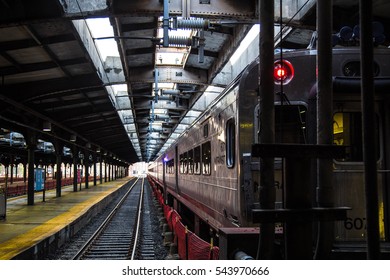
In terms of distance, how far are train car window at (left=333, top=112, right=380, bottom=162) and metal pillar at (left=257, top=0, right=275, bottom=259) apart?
1975 millimetres

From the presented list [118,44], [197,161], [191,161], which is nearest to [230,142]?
[197,161]

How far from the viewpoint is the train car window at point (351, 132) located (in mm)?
4273

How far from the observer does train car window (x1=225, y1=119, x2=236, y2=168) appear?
535 centimetres

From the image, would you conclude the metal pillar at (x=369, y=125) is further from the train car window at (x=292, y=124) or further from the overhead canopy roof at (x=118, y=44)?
the overhead canopy roof at (x=118, y=44)

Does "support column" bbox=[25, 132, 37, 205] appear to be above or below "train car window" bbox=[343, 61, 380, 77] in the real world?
below

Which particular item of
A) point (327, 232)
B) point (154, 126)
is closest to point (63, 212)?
point (327, 232)

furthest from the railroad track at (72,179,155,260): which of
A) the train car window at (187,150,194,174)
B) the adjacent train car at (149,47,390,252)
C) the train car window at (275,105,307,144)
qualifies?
the train car window at (275,105,307,144)

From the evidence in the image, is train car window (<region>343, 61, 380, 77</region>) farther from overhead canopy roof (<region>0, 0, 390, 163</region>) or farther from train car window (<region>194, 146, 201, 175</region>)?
train car window (<region>194, 146, 201, 175</region>)

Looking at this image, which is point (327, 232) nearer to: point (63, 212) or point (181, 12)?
point (181, 12)

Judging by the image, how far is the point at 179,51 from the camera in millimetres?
15484

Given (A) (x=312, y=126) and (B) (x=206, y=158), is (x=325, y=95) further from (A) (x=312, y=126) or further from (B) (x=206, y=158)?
(B) (x=206, y=158)

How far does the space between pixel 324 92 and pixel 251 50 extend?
10597mm

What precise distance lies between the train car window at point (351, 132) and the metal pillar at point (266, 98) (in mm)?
1975

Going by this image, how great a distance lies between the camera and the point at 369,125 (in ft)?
7.41
